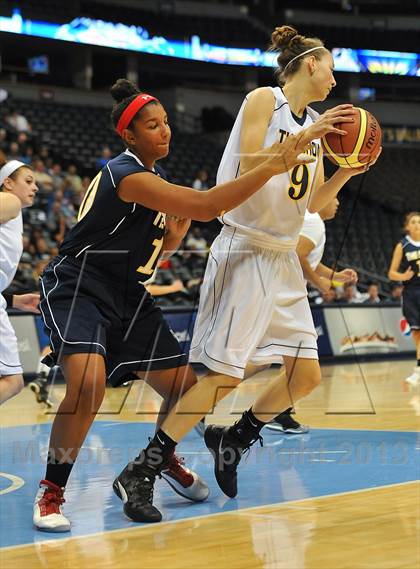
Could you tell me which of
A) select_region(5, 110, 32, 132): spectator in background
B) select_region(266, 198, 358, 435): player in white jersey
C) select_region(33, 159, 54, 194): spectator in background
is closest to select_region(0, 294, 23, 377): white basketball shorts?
select_region(266, 198, 358, 435): player in white jersey

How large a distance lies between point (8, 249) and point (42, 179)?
12.6m

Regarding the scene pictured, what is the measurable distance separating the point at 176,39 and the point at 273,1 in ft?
19.1

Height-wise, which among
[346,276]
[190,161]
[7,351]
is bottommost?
[190,161]

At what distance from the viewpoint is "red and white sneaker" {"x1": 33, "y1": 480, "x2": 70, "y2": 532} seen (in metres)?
3.87

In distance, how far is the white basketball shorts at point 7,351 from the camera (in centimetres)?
489

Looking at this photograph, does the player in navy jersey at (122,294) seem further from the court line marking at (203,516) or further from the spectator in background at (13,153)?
the spectator in background at (13,153)

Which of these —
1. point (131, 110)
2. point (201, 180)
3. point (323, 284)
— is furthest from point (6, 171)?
point (201, 180)

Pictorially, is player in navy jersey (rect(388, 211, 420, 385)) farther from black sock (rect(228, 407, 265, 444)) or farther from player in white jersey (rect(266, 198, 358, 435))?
black sock (rect(228, 407, 265, 444))

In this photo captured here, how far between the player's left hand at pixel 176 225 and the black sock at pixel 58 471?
4.02 ft

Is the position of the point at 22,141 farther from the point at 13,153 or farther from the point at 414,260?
the point at 414,260

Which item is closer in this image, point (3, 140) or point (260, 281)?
point (260, 281)

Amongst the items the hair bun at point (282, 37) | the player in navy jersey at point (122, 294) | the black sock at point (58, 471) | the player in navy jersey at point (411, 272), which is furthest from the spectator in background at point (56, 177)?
the black sock at point (58, 471)

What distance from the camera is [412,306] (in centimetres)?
1159

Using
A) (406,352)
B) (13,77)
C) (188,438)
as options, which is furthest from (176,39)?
(188,438)
